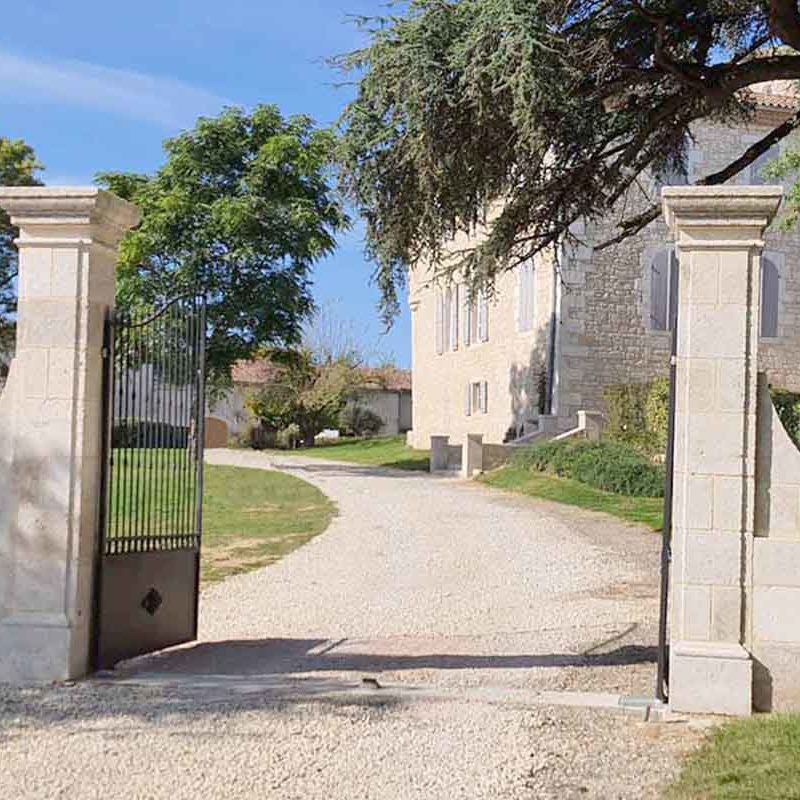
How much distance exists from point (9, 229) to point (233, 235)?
12.2m

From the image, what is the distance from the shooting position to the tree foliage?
10070 millimetres

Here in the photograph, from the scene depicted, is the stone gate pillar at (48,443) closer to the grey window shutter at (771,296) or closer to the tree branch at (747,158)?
the tree branch at (747,158)

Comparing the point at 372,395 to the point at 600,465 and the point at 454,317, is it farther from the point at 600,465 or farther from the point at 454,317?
the point at 600,465

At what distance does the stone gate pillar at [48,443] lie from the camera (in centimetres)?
630

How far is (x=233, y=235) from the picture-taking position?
78.1ft

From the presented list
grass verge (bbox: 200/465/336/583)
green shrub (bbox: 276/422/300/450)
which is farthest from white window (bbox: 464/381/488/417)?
green shrub (bbox: 276/422/300/450)

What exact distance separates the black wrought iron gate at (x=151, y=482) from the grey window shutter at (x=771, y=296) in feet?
68.6

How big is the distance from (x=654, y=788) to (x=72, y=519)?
11.6 feet

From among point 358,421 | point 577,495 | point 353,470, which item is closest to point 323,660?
point 577,495

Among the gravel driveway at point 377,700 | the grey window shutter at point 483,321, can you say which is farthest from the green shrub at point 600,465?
the grey window shutter at point 483,321

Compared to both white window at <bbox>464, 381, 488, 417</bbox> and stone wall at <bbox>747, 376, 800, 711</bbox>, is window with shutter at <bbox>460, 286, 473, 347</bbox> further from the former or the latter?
stone wall at <bbox>747, 376, 800, 711</bbox>

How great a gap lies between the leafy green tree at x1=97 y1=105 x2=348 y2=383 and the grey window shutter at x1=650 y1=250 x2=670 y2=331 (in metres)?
7.53

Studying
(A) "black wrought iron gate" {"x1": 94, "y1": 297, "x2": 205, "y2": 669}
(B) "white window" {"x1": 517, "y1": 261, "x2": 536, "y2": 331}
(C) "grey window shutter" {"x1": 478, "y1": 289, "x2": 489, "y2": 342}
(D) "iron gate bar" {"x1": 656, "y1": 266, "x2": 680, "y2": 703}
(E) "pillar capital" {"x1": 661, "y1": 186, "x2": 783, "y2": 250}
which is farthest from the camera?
(C) "grey window shutter" {"x1": 478, "y1": 289, "x2": 489, "y2": 342}

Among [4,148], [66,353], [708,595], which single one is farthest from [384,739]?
[4,148]
